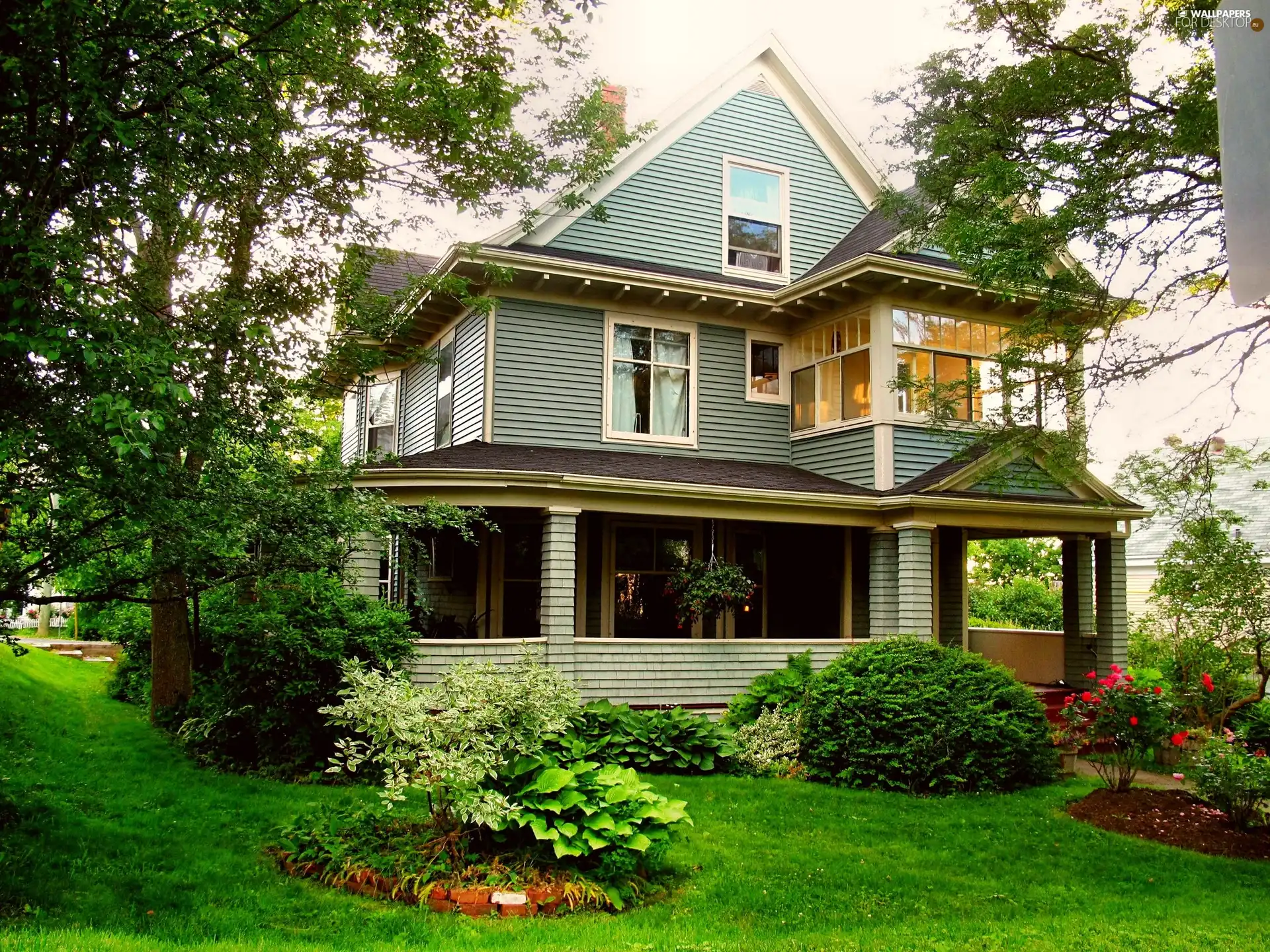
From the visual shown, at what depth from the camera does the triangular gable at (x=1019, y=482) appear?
44.1 feet

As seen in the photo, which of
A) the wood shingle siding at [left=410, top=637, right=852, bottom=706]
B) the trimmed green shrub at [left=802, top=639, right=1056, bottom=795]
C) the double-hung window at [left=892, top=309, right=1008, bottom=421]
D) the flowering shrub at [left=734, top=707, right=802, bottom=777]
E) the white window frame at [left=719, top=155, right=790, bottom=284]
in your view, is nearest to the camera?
the trimmed green shrub at [left=802, top=639, right=1056, bottom=795]

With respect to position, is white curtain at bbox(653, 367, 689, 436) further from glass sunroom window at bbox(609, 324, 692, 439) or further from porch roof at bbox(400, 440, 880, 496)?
porch roof at bbox(400, 440, 880, 496)

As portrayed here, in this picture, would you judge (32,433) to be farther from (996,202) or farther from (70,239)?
(996,202)

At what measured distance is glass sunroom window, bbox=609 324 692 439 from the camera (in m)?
14.8

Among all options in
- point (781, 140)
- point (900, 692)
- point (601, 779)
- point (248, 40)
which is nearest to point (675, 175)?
point (781, 140)

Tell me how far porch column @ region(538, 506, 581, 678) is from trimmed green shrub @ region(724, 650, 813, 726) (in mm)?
2202

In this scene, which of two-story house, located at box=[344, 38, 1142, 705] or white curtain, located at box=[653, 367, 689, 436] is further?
white curtain, located at box=[653, 367, 689, 436]

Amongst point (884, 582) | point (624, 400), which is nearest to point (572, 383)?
point (624, 400)

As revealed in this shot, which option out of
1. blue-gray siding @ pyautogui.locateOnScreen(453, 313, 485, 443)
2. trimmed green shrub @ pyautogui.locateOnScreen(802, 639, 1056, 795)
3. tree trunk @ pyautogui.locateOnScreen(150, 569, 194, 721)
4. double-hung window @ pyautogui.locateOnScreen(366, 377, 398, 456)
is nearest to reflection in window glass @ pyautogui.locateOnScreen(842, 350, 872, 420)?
trimmed green shrub @ pyautogui.locateOnScreen(802, 639, 1056, 795)

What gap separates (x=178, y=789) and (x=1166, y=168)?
34.6 ft

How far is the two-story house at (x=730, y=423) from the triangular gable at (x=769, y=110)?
4cm

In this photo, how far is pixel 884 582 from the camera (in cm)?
1392

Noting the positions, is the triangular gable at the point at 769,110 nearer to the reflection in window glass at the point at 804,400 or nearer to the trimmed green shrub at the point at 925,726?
the reflection in window glass at the point at 804,400

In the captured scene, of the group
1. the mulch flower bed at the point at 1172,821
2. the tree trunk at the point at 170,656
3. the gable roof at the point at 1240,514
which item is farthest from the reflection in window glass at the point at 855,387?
the gable roof at the point at 1240,514
